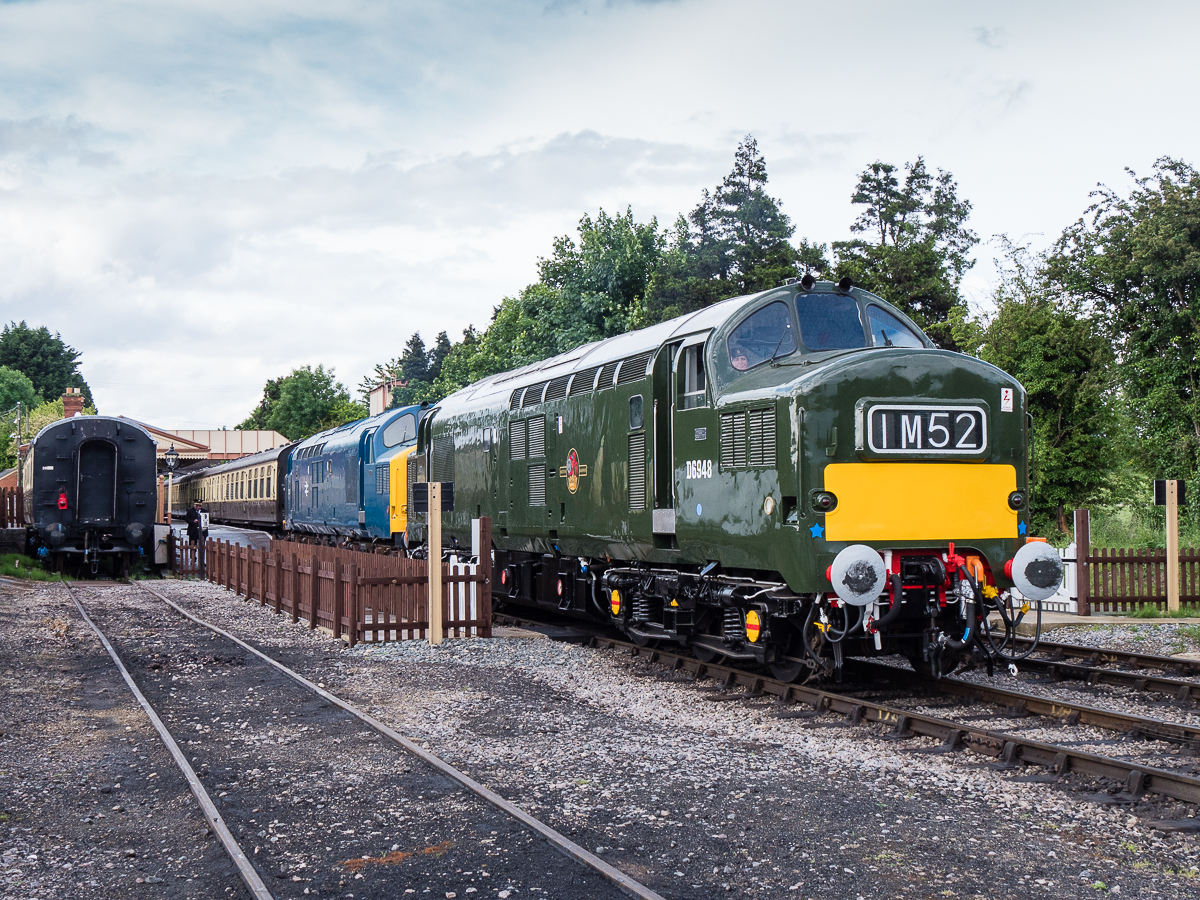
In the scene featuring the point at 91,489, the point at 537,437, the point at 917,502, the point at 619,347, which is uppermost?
the point at 619,347

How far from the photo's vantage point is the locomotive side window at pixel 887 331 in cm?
1016

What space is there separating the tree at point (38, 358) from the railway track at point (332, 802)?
375ft

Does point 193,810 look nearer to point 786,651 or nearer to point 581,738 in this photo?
point 581,738

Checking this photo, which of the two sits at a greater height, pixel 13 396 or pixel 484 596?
pixel 13 396

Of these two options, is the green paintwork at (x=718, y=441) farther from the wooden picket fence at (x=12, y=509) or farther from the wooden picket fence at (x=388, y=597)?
the wooden picket fence at (x=12, y=509)

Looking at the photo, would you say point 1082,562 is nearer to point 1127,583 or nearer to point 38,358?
point 1127,583

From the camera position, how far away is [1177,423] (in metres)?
24.8

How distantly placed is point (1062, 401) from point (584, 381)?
16127 millimetres

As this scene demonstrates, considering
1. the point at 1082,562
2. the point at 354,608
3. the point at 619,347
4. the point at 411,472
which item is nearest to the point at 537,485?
the point at 619,347

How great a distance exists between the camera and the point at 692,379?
10.2m

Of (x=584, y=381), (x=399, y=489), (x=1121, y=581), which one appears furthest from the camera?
A: (x=399, y=489)

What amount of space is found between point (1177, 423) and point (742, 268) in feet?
63.9

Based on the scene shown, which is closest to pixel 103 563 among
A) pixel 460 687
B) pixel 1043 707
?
pixel 460 687

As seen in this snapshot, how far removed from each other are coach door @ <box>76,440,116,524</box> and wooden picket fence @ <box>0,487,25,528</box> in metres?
6.14
